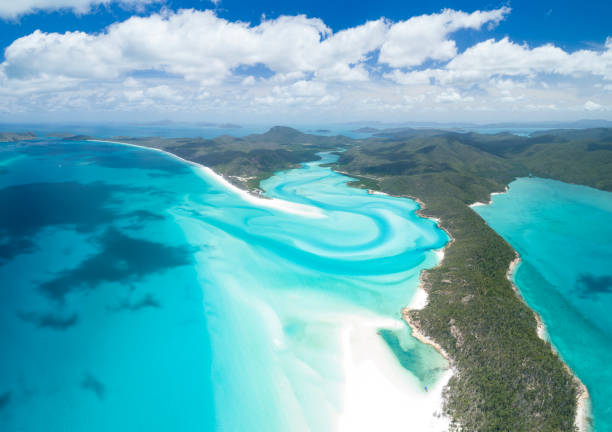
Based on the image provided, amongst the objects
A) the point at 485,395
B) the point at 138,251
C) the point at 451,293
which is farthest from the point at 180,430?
the point at 138,251

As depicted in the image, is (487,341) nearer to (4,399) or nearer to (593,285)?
(593,285)

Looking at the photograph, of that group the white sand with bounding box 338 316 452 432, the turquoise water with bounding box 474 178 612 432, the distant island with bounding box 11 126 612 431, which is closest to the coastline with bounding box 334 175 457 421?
the white sand with bounding box 338 316 452 432

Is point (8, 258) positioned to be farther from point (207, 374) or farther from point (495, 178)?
point (495, 178)

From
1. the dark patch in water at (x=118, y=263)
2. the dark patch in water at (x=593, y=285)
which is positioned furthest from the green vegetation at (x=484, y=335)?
the dark patch in water at (x=118, y=263)

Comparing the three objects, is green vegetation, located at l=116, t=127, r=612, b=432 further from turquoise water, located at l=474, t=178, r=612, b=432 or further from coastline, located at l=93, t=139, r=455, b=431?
turquoise water, located at l=474, t=178, r=612, b=432

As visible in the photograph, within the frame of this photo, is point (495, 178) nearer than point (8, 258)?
No

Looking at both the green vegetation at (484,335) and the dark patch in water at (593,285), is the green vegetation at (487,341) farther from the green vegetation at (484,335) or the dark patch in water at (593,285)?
the dark patch in water at (593,285)
